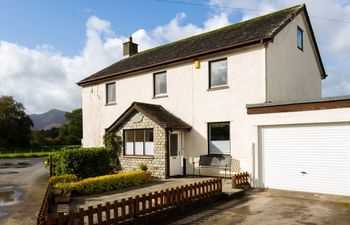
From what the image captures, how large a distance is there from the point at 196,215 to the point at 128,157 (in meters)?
9.29

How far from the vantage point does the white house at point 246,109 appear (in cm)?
1202

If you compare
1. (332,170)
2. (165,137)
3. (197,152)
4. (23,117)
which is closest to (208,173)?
(197,152)

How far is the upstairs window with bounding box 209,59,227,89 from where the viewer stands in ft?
52.4

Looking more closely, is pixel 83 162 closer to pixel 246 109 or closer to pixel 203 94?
pixel 203 94

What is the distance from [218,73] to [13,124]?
5291 centimetres

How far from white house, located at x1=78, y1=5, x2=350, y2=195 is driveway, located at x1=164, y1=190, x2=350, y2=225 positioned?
136cm

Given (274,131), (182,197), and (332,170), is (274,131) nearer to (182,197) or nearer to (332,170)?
(332,170)

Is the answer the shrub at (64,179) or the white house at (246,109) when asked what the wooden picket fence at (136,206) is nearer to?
the white house at (246,109)

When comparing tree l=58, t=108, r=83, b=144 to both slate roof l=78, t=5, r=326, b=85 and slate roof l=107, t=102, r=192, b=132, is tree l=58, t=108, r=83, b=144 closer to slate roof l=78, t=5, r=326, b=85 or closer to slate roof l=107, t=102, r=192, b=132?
slate roof l=78, t=5, r=326, b=85

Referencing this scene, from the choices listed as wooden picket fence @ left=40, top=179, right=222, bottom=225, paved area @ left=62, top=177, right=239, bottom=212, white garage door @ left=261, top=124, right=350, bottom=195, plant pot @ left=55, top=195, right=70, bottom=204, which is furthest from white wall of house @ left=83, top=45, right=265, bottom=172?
plant pot @ left=55, top=195, right=70, bottom=204

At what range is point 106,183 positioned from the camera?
13.1 m

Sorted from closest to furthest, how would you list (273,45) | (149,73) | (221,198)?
(221,198) < (273,45) < (149,73)

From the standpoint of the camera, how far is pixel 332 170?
11727mm

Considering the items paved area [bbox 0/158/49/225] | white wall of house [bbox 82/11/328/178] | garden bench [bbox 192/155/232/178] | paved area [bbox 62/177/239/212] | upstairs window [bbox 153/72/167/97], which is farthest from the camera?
upstairs window [bbox 153/72/167/97]
